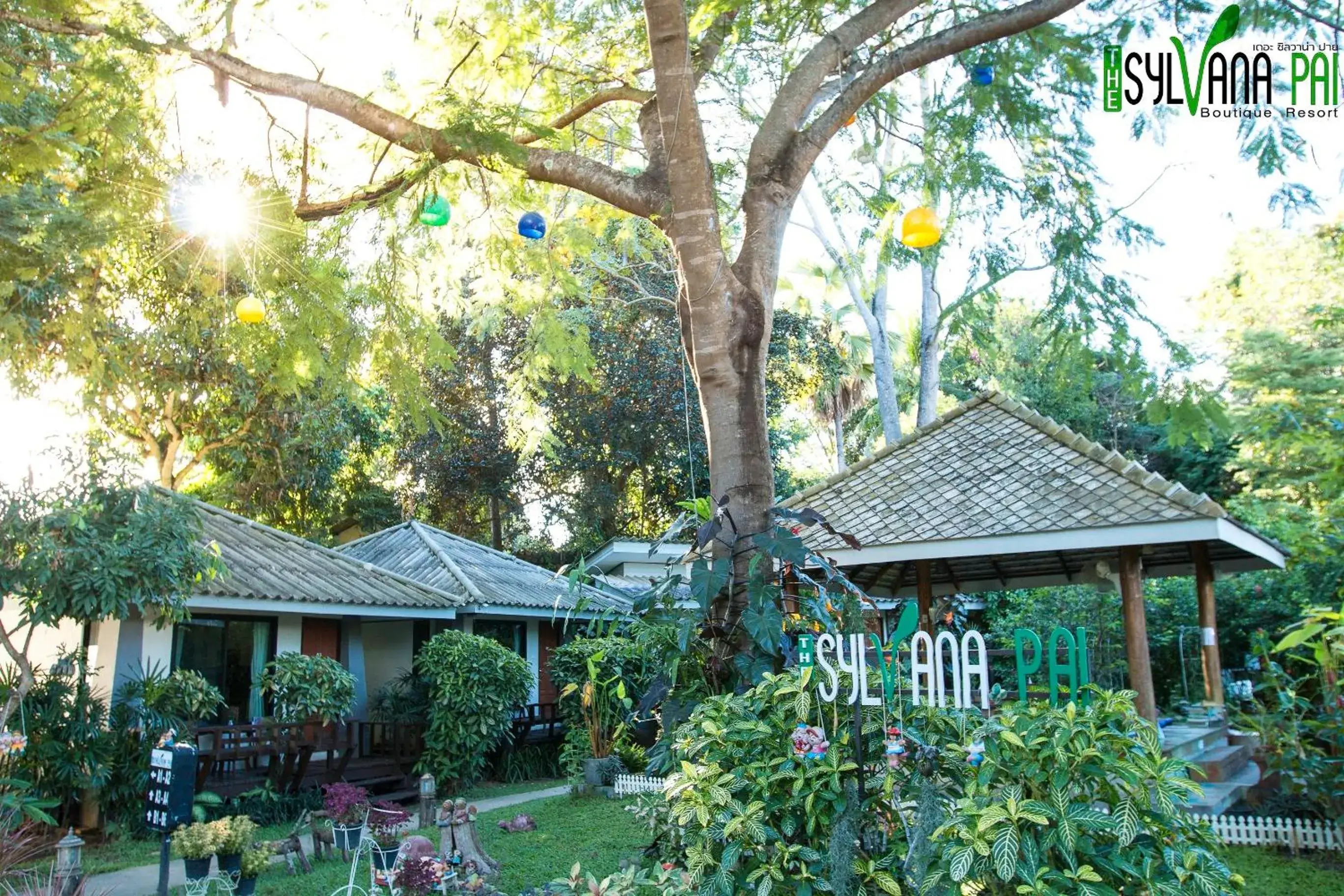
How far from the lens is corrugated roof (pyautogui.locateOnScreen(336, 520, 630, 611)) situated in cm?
1655

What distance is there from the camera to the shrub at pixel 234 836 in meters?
7.54

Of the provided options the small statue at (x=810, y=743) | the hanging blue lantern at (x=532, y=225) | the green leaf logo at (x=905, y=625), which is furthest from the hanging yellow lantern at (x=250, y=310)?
the green leaf logo at (x=905, y=625)

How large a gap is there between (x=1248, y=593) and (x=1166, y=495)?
10592mm

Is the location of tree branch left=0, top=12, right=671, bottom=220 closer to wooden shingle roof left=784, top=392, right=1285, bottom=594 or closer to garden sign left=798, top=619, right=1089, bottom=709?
wooden shingle roof left=784, top=392, right=1285, bottom=594

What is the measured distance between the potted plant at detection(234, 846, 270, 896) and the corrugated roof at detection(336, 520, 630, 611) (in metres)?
7.91

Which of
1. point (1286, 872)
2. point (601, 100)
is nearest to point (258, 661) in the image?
point (601, 100)

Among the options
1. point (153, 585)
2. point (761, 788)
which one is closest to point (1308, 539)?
point (761, 788)

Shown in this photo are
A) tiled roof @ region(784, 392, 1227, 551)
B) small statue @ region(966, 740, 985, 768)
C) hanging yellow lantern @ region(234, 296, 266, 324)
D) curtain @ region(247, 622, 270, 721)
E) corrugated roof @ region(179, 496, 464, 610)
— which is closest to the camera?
small statue @ region(966, 740, 985, 768)

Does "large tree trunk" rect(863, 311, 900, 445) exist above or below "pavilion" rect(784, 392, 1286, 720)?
above

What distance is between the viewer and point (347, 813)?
8359 mm

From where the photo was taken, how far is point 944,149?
30.0 feet

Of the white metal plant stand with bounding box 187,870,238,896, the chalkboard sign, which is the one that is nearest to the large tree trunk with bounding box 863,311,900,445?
the white metal plant stand with bounding box 187,870,238,896

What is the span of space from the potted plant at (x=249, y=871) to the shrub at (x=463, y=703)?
5.98 m

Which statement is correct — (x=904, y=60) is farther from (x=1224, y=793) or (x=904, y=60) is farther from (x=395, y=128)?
(x=1224, y=793)
